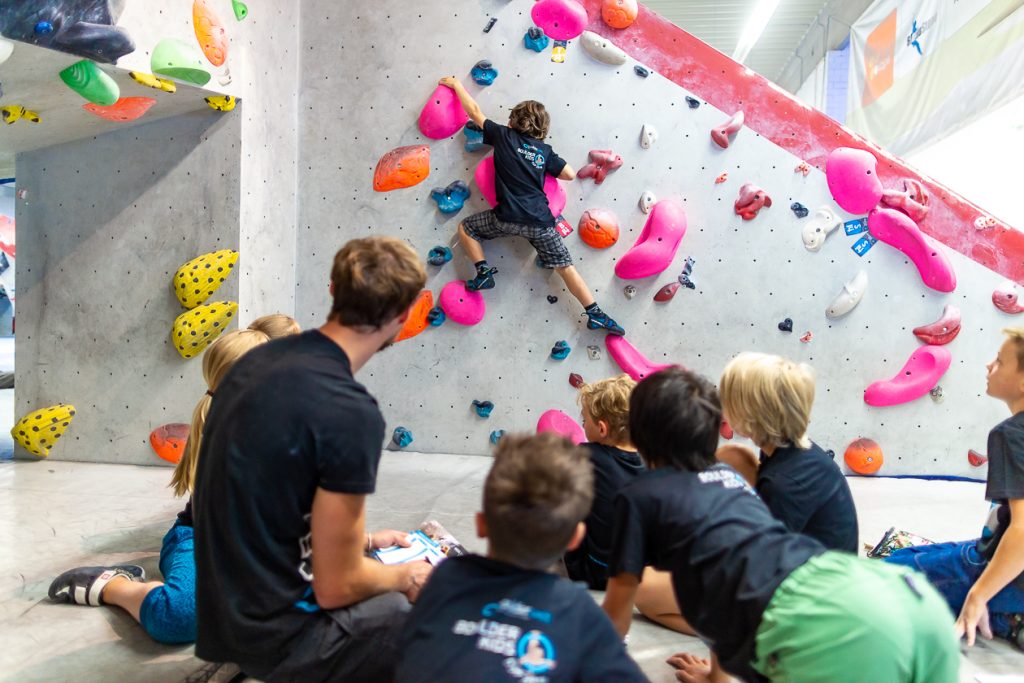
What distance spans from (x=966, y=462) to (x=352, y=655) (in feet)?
12.0

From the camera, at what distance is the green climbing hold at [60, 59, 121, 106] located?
112 inches

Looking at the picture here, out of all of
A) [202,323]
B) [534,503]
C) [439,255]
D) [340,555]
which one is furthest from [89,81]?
[534,503]

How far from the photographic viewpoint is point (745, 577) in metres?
1.31

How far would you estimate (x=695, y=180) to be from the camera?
4.03 metres

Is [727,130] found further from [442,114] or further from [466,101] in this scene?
[442,114]

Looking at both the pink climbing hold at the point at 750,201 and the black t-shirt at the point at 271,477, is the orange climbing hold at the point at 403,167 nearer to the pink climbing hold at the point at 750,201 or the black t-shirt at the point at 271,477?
the pink climbing hold at the point at 750,201

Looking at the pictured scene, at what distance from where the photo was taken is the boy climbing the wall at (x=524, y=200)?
12.6 ft

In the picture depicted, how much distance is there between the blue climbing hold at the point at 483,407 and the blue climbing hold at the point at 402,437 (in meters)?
0.40

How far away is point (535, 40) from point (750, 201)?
1414 millimetres

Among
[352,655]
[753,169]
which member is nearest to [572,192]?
[753,169]

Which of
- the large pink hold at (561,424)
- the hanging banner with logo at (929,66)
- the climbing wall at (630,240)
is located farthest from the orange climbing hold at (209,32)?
the hanging banner with logo at (929,66)

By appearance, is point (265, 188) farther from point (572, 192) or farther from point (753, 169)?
point (753, 169)

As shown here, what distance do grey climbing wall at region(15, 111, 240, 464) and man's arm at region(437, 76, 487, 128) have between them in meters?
1.12

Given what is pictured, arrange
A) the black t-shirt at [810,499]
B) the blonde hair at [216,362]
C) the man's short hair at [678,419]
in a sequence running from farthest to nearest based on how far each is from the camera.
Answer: the blonde hair at [216,362] < the black t-shirt at [810,499] < the man's short hair at [678,419]
